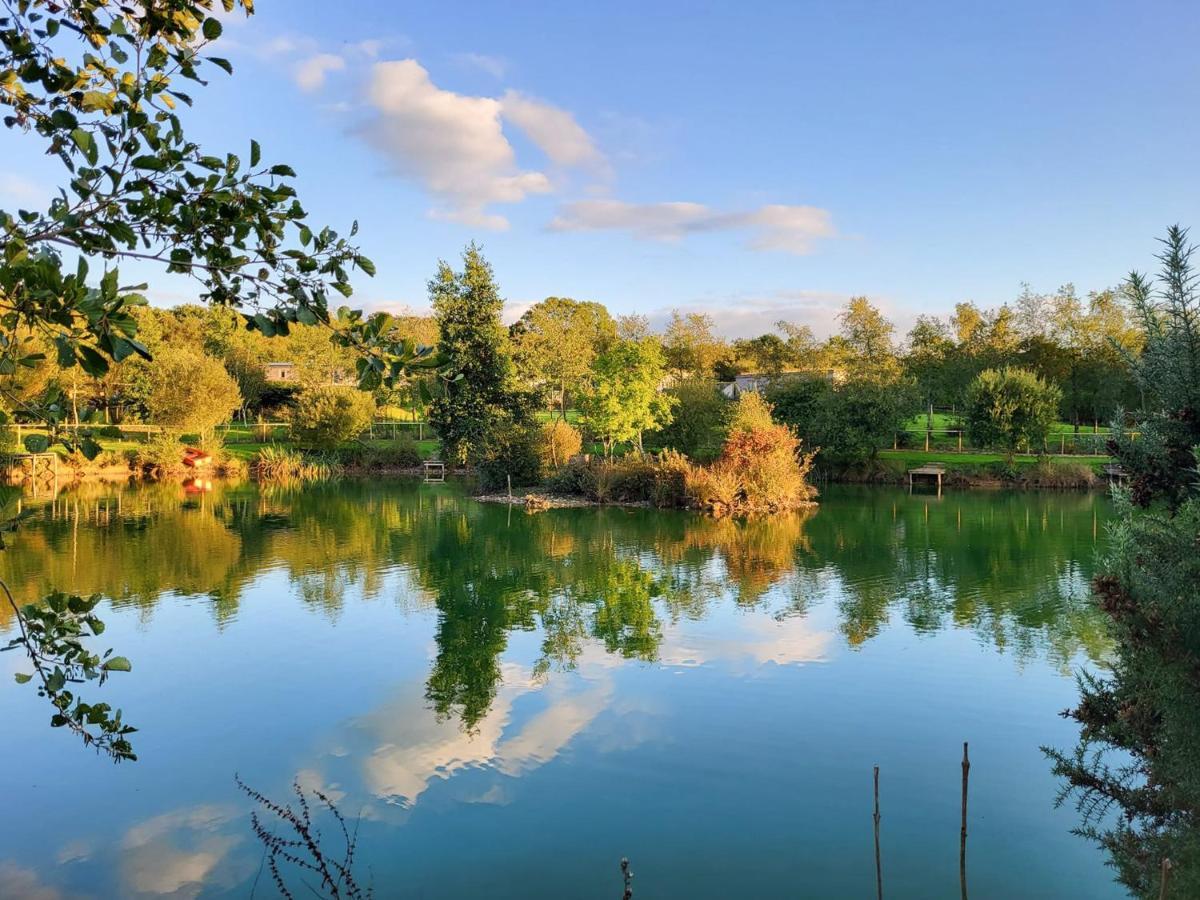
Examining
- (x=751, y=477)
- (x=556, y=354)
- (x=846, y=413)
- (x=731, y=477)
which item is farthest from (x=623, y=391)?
(x=556, y=354)

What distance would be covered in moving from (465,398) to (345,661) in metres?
28.0

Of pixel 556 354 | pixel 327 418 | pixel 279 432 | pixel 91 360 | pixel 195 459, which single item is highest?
pixel 556 354

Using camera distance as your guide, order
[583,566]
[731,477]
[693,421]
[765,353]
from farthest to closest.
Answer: [765,353], [693,421], [731,477], [583,566]

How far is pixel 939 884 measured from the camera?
21.0 feet

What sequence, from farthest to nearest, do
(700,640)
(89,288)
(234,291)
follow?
(700,640)
(234,291)
(89,288)

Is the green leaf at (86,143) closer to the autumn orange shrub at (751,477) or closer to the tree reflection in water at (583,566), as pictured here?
the tree reflection in water at (583,566)

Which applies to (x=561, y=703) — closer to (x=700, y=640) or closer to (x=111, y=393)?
(x=700, y=640)

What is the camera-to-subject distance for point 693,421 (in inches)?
1617

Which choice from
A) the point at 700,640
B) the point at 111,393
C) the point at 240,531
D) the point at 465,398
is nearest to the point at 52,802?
the point at 700,640

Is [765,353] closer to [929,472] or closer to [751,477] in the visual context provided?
[929,472]

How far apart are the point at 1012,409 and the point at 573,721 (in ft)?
119

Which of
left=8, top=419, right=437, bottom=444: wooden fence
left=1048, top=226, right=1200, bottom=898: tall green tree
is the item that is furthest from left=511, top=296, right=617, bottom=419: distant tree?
left=1048, top=226, right=1200, bottom=898: tall green tree

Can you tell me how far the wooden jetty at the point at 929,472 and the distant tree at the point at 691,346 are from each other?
26891mm

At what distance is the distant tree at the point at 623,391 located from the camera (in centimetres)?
3475
